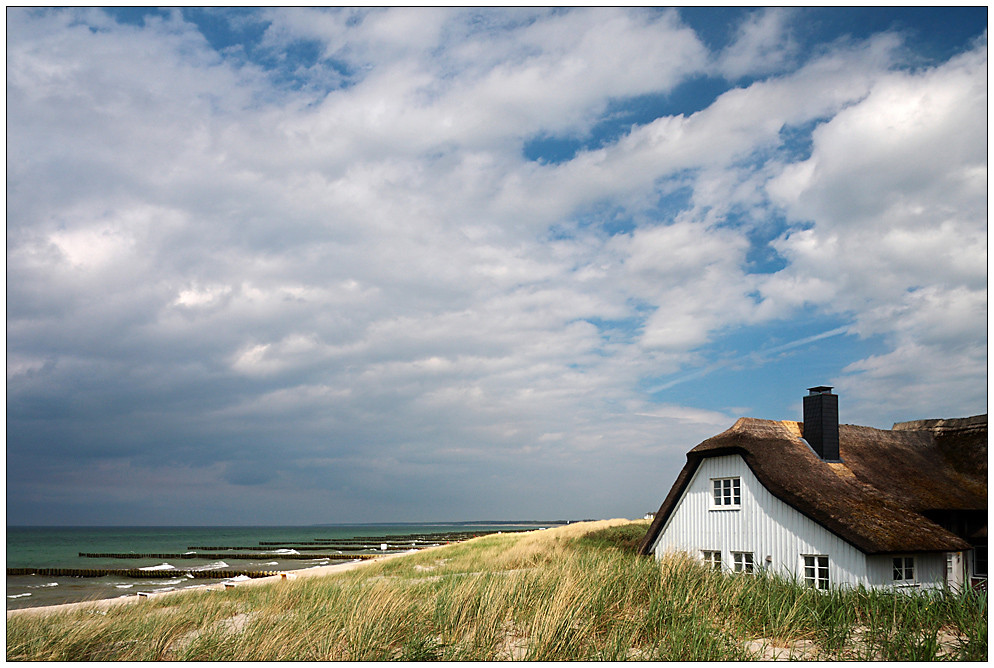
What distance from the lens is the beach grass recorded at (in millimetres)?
7148

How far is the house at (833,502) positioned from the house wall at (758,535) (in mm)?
23

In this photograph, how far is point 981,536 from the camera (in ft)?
49.0

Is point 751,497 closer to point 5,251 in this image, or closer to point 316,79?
point 316,79

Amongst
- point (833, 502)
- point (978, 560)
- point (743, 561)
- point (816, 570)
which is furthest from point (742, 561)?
point (978, 560)

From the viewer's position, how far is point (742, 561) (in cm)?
1542

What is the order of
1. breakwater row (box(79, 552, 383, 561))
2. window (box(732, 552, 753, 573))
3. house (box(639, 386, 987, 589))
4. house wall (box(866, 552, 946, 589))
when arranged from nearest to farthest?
house wall (box(866, 552, 946, 589)) → house (box(639, 386, 987, 589)) → window (box(732, 552, 753, 573)) → breakwater row (box(79, 552, 383, 561))

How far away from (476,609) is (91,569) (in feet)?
133

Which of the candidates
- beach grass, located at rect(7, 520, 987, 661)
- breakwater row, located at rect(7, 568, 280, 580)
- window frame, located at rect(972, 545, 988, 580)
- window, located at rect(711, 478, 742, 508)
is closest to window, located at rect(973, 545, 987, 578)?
window frame, located at rect(972, 545, 988, 580)

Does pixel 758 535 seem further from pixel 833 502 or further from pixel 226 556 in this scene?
pixel 226 556

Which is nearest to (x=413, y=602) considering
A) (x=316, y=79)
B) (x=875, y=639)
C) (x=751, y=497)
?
(x=875, y=639)

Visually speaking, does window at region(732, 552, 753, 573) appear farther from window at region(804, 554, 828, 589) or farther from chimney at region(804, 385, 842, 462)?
chimney at region(804, 385, 842, 462)

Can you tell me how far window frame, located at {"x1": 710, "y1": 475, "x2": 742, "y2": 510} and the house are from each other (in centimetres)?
3

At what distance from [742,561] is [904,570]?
3219 millimetres

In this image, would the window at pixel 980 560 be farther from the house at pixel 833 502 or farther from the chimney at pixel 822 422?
the chimney at pixel 822 422
